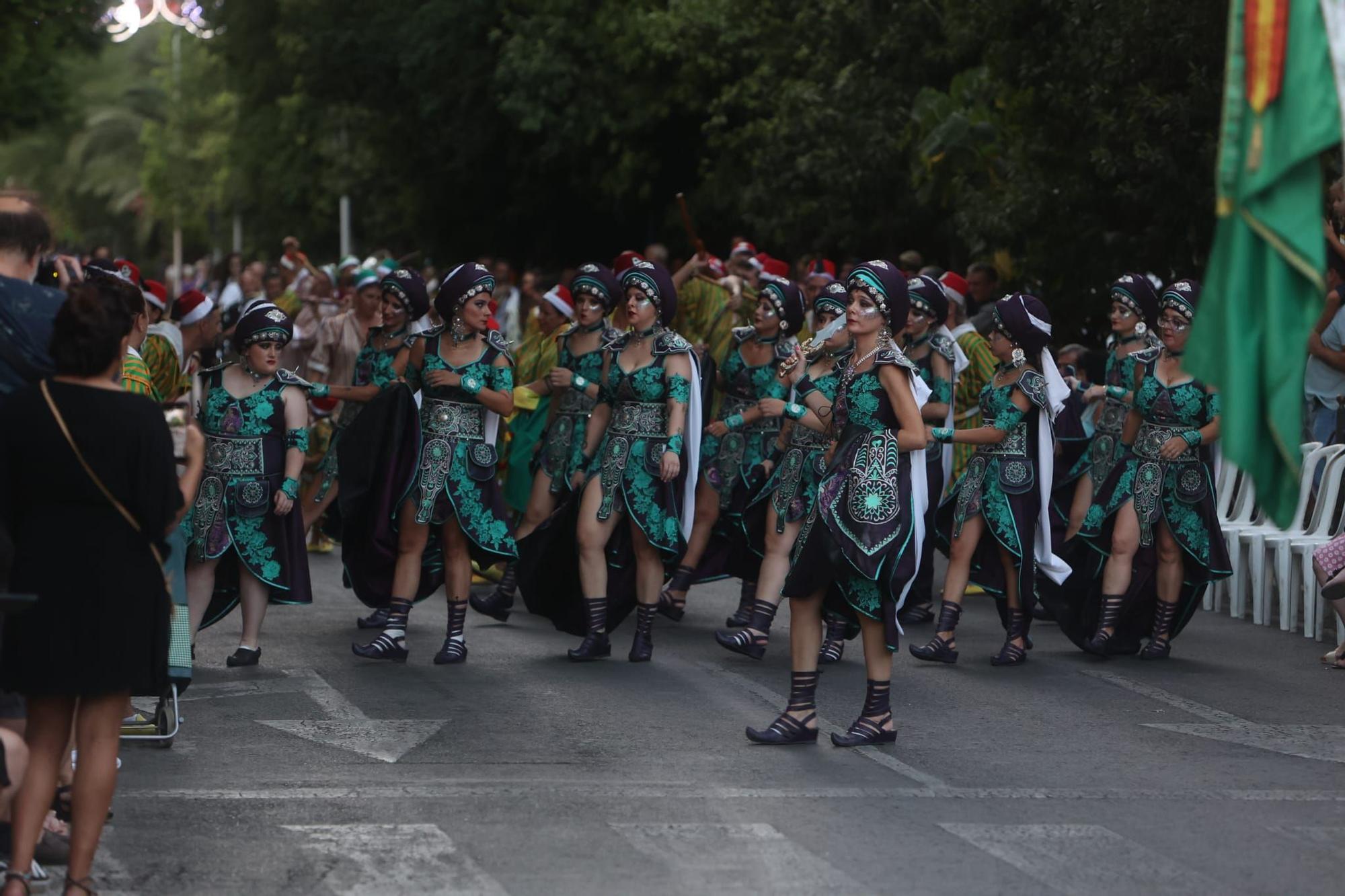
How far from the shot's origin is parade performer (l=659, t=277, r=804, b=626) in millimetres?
12344

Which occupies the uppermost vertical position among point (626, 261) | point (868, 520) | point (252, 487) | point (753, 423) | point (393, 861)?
point (626, 261)

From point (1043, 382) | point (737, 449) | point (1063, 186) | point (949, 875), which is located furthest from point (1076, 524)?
point (1063, 186)

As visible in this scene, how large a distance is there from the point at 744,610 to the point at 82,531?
6.76m

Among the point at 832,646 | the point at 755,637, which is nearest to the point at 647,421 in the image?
the point at 755,637

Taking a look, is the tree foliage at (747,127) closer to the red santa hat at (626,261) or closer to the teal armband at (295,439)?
the red santa hat at (626,261)

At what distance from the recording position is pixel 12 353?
21.8 ft

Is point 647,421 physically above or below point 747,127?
below

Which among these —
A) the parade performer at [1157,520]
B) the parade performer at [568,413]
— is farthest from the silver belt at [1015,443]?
the parade performer at [568,413]

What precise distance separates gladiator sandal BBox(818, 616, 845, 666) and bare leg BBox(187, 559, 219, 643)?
10.1ft

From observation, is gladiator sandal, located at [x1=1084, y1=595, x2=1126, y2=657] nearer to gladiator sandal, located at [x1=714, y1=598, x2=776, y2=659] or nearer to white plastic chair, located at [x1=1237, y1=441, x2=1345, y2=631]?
gladiator sandal, located at [x1=714, y1=598, x2=776, y2=659]

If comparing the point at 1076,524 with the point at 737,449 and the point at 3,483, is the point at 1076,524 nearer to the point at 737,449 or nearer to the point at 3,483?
the point at 737,449

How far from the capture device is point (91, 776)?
20.2ft

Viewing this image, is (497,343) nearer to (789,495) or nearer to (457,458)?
(457,458)

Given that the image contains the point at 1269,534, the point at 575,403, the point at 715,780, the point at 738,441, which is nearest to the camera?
the point at 715,780
